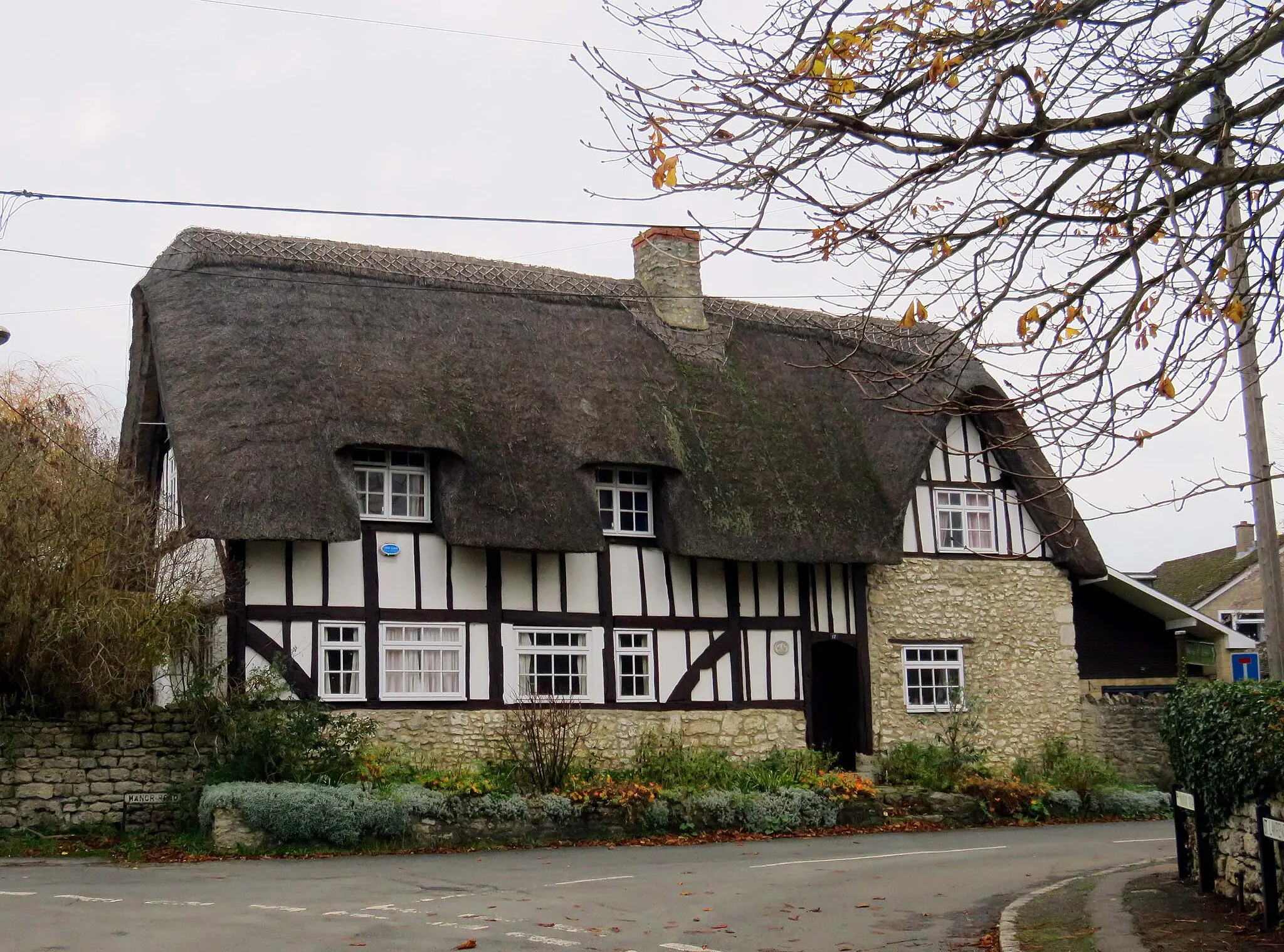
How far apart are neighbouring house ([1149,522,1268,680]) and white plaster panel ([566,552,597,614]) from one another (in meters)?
21.0

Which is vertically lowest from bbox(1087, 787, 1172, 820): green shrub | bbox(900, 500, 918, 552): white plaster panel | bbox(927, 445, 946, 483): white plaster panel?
bbox(1087, 787, 1172, 820): green shrub

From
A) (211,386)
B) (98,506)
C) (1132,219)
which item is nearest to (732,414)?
(211,386)

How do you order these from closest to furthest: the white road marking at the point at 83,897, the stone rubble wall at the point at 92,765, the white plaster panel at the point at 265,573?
the white road marking at the point at 83,897 < the stone rubble wall at the point at 92,765 < the white plaster panel at the point at 265,573

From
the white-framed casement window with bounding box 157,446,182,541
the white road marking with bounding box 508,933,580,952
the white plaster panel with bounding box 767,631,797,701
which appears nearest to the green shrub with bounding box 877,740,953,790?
the white plaster panel with bounding box 767,631,797,701

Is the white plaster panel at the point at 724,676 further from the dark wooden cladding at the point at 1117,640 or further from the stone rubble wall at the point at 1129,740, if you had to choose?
the dark wooden cladding at the point at 1117,640

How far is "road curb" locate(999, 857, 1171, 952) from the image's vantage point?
959 cm

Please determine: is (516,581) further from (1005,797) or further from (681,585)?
Answer: (1005,797)

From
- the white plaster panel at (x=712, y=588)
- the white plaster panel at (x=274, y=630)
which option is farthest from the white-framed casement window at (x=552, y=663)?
the white plaster panel at (x=274, y=630)

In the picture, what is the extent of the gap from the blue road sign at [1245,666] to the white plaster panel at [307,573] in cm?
1425

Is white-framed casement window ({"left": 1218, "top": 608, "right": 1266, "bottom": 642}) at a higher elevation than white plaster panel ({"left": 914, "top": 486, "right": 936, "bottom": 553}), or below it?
below

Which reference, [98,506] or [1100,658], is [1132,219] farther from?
[1100,658]

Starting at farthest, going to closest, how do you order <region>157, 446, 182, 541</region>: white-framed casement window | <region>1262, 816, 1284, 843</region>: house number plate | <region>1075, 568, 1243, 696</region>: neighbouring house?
<region>1075, 568, 1243, 696</region>: neighbouring house → <region>157, 446, 182, 541</region>: white-framed casement window → <region>1262, 816, 1284, 843</region>: house number plate

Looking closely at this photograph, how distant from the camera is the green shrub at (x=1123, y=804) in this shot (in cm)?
2081

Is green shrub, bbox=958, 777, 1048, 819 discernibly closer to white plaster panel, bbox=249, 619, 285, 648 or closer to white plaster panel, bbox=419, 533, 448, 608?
white plaster panel, bbox=419, 533, 448, 608
